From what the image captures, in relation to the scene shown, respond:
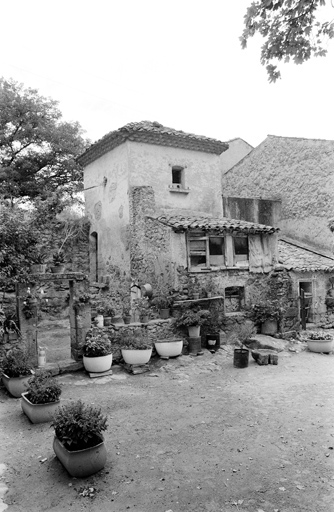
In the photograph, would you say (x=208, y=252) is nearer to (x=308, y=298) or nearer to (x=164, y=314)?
(x=164, y=314)

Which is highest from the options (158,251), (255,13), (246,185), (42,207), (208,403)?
(246,185)

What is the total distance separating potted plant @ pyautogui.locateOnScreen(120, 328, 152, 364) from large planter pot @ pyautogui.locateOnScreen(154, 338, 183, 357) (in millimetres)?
448

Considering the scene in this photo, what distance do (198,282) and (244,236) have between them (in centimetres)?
287

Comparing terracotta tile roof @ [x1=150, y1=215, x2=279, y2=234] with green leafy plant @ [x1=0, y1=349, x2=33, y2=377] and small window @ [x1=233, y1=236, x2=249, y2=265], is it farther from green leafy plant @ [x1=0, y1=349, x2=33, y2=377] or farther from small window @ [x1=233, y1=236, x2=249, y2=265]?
green leafy plant @ [x1=0, y1=349, x2=33, y2=377]

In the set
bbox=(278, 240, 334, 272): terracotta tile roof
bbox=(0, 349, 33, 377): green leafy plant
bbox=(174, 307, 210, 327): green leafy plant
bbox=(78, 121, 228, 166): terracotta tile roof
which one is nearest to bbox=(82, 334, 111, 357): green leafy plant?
bbox=(0, 349, 33, 377): green leafy plant

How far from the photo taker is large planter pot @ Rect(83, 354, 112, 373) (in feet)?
32.1

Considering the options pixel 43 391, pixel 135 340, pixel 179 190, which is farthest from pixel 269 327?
pixel 43 391

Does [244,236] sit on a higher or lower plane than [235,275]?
higher

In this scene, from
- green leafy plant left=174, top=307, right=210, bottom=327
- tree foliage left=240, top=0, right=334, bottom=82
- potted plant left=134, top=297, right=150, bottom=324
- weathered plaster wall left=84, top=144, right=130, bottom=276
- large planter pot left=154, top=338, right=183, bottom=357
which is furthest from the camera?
weathered plaster wall left=84, top=144, right=130, bottom=276

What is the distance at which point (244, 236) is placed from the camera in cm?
1457

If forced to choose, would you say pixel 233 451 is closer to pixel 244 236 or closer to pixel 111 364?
pixel 111 364

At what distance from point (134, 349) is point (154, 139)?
27.5 ft

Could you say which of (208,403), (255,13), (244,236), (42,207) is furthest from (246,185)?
(255,13)

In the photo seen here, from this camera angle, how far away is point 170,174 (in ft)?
50.4
